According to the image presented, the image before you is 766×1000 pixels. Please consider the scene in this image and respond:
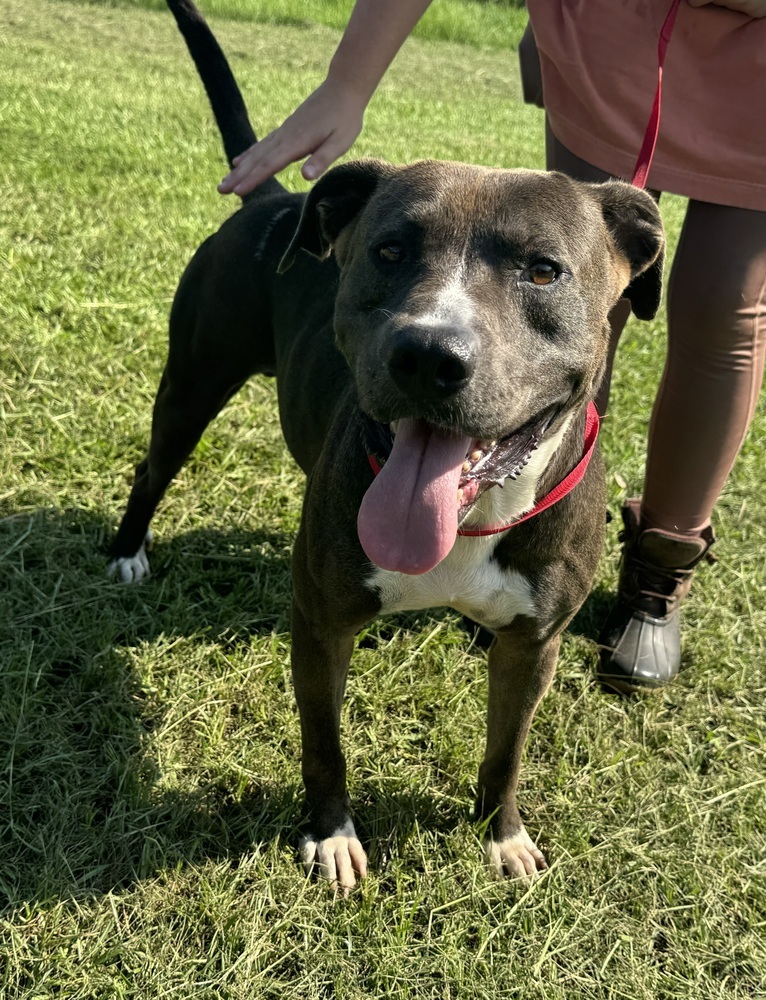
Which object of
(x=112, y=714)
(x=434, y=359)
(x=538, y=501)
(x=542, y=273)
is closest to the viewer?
(x=434, y=359)

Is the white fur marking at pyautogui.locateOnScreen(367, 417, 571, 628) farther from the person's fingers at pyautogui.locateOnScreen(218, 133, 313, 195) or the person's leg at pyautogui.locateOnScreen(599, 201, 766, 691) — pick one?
the person's fingers at pyautogui.locateOnScreen(218, 133, 313, 195)

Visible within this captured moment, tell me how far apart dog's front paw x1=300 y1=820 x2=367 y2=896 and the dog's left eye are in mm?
1672

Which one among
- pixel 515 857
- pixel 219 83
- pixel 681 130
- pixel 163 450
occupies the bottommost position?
pixel 515 857

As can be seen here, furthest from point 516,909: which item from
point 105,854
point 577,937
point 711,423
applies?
point 711,423

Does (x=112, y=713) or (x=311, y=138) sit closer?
(x=311, y=138)

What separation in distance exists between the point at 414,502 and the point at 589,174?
156 centimetres

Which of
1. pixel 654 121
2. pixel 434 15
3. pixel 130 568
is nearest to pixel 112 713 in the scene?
pixel 130 568

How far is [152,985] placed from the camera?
244 cm

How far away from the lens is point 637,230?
8.14 feet

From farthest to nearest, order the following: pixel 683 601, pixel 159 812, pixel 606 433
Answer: pixel 606 433 < pixel 683 601 < pixel 159 812

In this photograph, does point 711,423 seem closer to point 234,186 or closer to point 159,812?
point 234,186

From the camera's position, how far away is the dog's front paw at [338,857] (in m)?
2.76

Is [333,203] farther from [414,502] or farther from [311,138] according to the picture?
[414,502]

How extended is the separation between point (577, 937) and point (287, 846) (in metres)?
0.87
